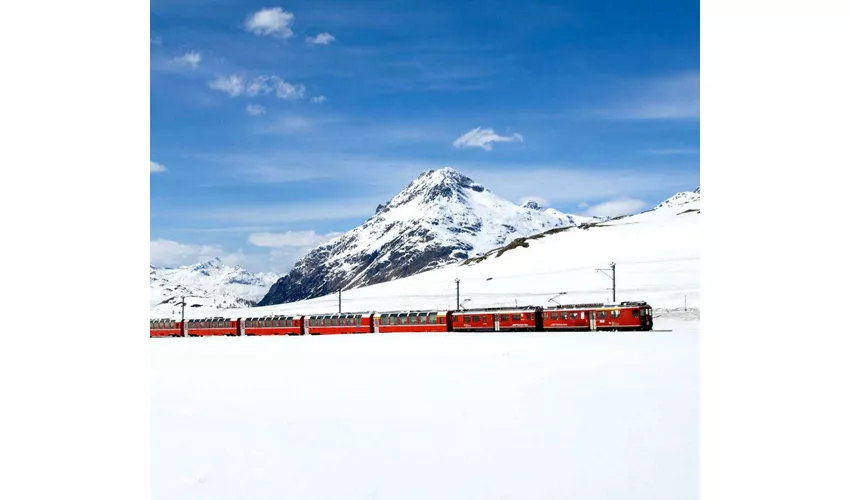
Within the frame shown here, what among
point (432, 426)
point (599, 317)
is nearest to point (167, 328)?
point (599, 317)

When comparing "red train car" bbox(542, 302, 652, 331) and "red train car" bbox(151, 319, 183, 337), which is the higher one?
"red train car" bbox(542, 302, 652, 331)

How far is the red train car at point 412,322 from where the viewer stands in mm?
27219

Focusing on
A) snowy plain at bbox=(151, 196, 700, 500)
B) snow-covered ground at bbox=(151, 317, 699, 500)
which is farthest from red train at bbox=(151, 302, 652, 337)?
snow-covered ground at bbox=(151, 317, 699, 500)

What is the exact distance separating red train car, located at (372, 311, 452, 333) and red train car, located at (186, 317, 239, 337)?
8.87 metres

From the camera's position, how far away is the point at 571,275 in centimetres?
5522

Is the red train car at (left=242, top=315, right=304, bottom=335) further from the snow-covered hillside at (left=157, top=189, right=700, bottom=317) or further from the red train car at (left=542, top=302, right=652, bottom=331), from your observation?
the snow-covered hillside at (left=157, top=189, right=700, bottom=317)

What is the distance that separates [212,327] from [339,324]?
27.9 feet

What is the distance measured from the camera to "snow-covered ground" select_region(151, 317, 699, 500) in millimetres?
4383

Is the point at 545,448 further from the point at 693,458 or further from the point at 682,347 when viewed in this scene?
the point at 682,347

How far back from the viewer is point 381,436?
5691mm

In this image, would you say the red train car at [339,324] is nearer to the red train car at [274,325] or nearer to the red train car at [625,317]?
the red train car at [274,325]

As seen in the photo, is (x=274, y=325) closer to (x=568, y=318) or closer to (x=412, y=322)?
(x=412, y=322)
